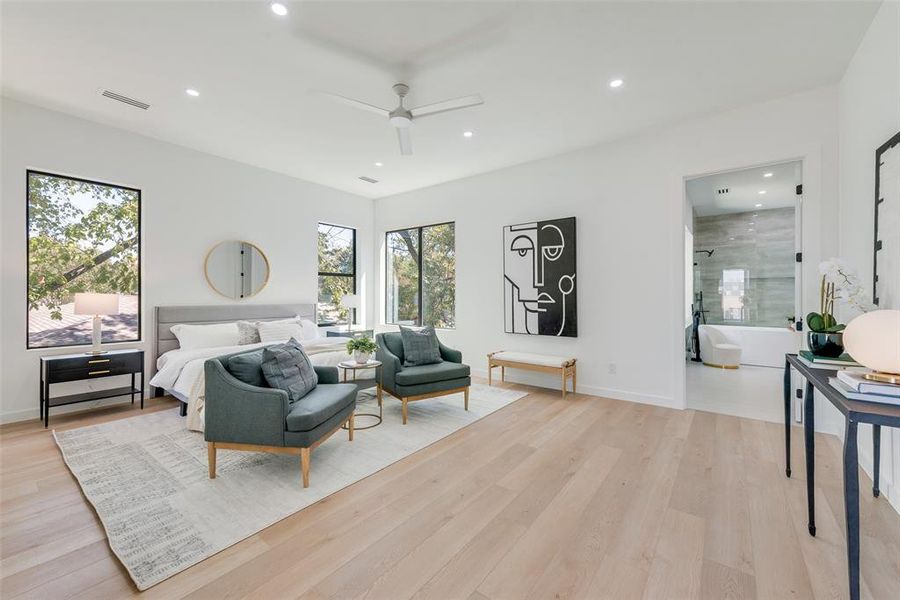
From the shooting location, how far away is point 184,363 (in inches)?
153

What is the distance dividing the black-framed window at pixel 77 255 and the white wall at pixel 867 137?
22.1 ft

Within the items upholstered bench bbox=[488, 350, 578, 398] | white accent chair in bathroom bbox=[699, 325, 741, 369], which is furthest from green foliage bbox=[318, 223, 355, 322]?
white accent chair in bathroom bbox=[699, 325, 741, 369]

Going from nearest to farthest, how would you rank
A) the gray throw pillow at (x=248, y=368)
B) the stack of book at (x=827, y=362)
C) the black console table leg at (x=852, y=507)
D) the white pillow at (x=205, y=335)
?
the black console table leg at (x=852, y=507) < the stack of book at (x=827, y=362) < the gray throw pillow at (x=248, y=368) < the white pillow at (x=205, y=335)

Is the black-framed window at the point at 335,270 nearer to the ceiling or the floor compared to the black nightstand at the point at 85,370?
nearer to the ceiling

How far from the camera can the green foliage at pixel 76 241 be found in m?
3.89

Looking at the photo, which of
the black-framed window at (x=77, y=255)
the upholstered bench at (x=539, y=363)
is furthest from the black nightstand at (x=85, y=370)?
the upholstered bench at (x=539, y=363)

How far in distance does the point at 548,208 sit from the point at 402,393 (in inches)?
124

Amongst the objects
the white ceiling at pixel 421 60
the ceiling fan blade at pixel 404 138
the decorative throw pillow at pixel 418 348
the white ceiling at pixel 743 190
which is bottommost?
the decorative throw pillow at pixel 418 348

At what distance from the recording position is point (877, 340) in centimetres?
157

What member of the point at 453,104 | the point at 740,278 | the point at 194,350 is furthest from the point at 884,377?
the point at 740,278

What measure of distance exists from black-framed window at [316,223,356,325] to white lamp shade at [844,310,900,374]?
582cm

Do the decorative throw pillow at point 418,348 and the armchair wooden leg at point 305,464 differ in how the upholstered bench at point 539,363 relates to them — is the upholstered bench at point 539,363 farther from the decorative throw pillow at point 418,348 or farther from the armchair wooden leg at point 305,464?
the armchair wooden leg at point 305,464

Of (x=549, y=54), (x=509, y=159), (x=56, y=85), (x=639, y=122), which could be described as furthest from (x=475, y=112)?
(x=56, y=85)

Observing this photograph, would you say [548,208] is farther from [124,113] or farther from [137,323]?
[137,323]
